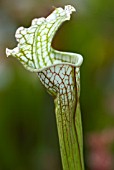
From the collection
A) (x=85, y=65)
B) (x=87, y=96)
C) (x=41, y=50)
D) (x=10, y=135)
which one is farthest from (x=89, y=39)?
(x=41, y=50)

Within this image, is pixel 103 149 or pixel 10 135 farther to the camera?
pixel 10 135

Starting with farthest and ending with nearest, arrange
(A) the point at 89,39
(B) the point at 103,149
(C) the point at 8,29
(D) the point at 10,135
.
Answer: (C) the point at 8,29
(A) the point at 89,39
(D) the point at 10,135
(B) the point at 103,149

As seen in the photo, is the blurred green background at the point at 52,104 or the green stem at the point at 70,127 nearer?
the green stem at the point at 70,127

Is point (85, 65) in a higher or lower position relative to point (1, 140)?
higher

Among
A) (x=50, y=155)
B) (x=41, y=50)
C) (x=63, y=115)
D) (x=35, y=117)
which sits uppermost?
(x=41, y=50)

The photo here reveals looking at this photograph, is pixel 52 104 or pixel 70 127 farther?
pixel 52 104

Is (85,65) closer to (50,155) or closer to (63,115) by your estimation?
(50,155)

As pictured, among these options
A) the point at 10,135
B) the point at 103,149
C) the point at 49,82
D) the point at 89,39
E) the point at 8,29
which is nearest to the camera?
the point at 49,82

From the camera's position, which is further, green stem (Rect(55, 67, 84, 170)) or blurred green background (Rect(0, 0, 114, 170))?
blurred green background (Rect(0, 0, 114, 170))
